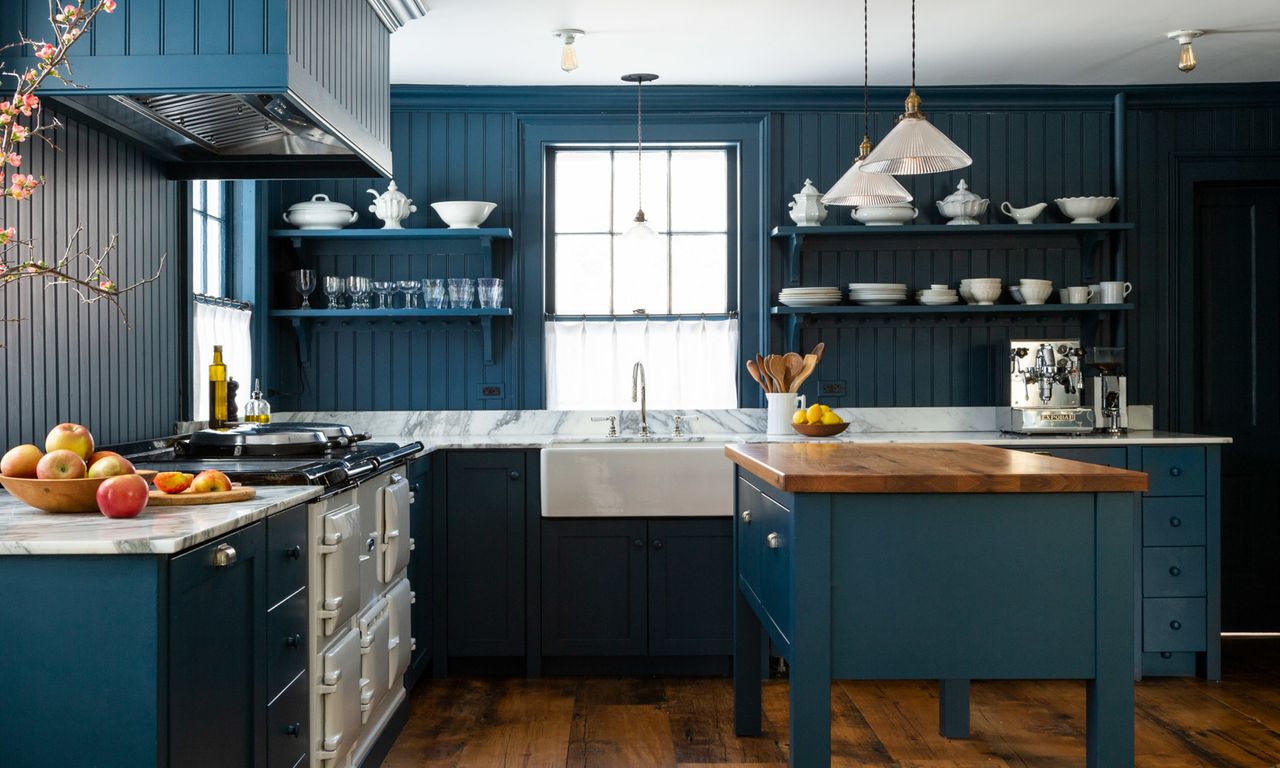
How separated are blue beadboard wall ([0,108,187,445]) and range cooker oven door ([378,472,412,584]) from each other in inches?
32.4

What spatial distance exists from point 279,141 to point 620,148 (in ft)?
6.63

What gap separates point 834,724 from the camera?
12.1 feet

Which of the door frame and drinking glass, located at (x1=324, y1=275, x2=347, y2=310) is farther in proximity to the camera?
the door frame

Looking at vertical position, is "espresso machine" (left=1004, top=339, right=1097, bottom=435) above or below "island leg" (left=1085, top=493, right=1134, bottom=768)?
above

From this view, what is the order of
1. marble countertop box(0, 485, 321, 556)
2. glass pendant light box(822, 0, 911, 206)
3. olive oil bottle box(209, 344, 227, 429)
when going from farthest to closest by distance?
olive oil bottle box(209, 344, 227, 429) → glass pendant light box(822, 0, 911, 206) → marble countertop box(0, 485, 321, 556)

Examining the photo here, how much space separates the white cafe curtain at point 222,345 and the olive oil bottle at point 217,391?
0.14m

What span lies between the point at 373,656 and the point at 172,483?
1044 millimetres

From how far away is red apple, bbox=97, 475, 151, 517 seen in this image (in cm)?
195

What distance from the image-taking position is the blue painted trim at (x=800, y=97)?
4793mm

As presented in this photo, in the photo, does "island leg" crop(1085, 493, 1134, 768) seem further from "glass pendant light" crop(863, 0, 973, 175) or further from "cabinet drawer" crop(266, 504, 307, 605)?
"cabinet drawer" crop(266, 504, 307, 605)

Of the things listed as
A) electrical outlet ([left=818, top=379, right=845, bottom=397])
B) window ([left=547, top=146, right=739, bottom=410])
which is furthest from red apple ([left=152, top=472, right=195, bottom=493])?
electrical outlet ([left=818, top=379, right=845, bottom=397])

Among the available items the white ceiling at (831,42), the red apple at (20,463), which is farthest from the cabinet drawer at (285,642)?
the white ceiling at (831,42)

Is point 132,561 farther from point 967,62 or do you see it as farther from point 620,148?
point 967,62

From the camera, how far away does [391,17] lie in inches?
144
